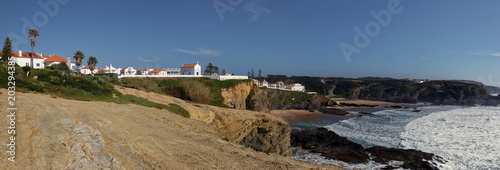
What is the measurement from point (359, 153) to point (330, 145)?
4125mm

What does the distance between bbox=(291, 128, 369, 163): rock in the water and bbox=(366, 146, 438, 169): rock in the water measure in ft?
3.61

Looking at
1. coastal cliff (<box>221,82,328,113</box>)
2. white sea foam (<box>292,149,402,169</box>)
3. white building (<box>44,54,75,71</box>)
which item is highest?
white building (<box>44,54,75,71</box>)

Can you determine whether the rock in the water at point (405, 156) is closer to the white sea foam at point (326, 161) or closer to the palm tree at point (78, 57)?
the white sea foam at point (326, 161)

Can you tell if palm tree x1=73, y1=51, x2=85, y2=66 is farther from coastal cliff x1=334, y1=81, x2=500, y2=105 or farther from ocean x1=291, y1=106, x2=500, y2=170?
coastal cliff x1=334, y1=81, x2=500, y2=105

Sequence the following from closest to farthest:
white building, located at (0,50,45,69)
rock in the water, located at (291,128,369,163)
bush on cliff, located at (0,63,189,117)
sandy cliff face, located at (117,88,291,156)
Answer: bush on cliff, located at (0,63,189,117) → sandy cliff face, located at (117,88,291,156) → rock in the water, located at (291,128,369,163) → white building, located at (0,50,45,69)

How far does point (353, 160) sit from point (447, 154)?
8.58m

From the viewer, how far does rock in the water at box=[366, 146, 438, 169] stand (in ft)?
64.6

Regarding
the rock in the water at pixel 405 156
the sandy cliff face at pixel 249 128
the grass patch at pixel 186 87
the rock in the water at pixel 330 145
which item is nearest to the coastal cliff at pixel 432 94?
the grass patch at pixel 186 87

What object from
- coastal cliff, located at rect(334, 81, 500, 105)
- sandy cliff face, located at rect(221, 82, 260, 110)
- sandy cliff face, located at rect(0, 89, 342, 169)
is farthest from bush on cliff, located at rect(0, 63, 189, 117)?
coastal cliff, located at rect(334, 81, 500, 105)

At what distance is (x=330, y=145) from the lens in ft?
87.9

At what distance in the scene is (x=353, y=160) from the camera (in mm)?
21469

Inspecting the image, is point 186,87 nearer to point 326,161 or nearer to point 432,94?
point 326,161

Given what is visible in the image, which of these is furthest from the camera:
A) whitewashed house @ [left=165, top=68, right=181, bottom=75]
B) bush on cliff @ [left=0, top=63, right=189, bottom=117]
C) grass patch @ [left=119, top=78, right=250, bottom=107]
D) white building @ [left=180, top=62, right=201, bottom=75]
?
whitewashed house @ [left=165, top=68, right=181, bottom=75]

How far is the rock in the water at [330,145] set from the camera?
73.3 ft
